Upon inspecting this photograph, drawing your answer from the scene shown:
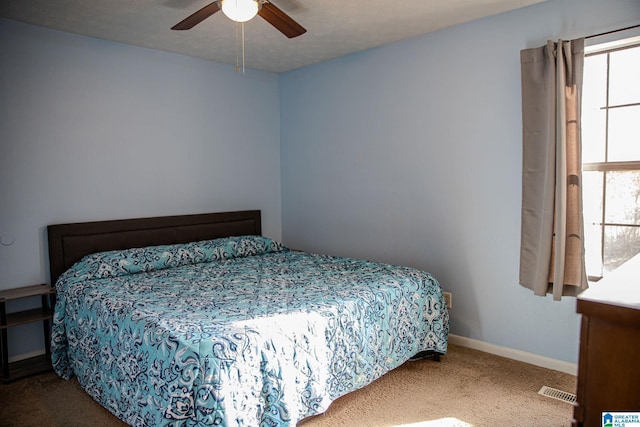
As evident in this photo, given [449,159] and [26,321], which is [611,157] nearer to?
[449,159]

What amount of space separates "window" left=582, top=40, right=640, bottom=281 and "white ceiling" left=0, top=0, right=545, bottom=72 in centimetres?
67

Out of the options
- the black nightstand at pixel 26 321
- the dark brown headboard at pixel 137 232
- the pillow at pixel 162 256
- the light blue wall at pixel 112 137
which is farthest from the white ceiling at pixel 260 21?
the black nightstand at pixel 26 321

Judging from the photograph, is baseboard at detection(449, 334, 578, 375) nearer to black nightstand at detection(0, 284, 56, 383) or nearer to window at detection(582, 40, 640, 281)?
window at detection(582, 40, 640, 281)

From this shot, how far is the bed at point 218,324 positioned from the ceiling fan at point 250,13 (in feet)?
4.95

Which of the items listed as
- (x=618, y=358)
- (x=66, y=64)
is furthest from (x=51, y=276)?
(x=618, y=358)

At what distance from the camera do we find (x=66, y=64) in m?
3.23

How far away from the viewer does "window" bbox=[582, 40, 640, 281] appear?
106 inches

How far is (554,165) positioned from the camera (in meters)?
2.71

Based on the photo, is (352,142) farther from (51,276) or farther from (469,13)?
(51,276)

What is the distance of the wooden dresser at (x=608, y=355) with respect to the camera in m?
0.76

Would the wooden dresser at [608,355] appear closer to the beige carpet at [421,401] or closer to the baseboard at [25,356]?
the beige carpet at [421,401]

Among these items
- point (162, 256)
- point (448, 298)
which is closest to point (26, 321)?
point (162, 256)

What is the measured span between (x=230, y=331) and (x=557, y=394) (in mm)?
1951

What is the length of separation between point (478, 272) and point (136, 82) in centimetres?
306
